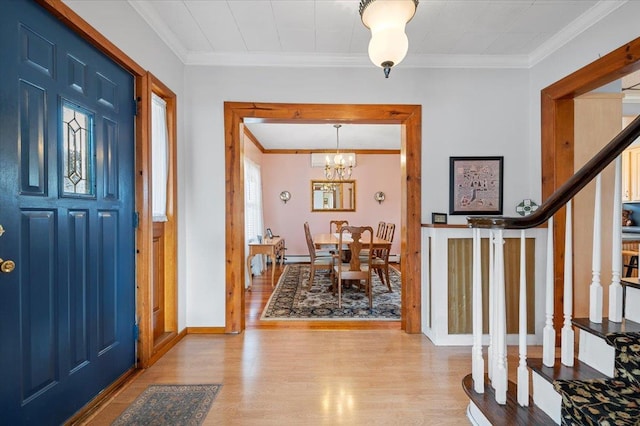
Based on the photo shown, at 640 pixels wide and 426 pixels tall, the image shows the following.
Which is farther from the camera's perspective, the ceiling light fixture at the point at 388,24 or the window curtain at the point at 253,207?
the window curtain at the point at 253,207

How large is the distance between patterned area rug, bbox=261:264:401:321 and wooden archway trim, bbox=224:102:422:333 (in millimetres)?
502

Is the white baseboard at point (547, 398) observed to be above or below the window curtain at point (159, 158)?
below

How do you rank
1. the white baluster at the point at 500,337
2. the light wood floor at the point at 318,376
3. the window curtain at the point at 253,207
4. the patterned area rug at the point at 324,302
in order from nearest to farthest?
the white baluster at the point at 500,337
the light wood floor at the point at 318,376
the patterned area rug at the point at 324,302
the window curtain at the point at 253,207

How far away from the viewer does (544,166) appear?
276 centimetres

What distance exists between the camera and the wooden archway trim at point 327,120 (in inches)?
114

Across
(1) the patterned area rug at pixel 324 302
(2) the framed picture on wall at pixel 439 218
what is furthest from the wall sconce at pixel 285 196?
(2) the framed picture on wall at pixel 439 218

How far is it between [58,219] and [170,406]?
3.98 ft

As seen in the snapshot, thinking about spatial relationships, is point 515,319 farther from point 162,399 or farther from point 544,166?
point 162,399

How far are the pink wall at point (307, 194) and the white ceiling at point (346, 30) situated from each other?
417 cm

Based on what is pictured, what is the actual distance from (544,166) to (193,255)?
10.9 feet

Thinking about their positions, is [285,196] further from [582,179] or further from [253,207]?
[582,179]

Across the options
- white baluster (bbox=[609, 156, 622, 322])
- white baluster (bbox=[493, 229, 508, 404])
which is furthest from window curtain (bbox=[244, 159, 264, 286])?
white baluster (bbox=[609, 156, 622, 322])

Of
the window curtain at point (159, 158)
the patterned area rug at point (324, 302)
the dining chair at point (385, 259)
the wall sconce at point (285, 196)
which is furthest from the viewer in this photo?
the wall sconce at point (285, 196)

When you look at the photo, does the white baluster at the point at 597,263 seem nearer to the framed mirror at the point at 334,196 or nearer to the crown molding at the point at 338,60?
the crown molding at the point at 338,60
